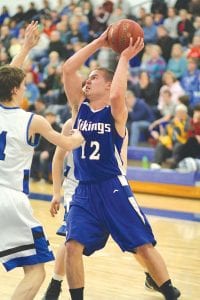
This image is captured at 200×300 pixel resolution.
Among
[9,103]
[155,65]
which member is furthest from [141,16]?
[9,103]

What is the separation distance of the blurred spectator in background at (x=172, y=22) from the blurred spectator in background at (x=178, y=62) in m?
1.07

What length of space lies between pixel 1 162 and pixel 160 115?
947cm

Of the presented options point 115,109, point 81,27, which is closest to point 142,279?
point 115,109

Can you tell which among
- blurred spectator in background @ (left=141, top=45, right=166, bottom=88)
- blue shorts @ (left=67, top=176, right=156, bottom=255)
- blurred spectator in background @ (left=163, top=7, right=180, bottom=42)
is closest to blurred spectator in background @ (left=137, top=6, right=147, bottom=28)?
blurred spectator in background @ (left=163, top=7, right=180, bottom=42)

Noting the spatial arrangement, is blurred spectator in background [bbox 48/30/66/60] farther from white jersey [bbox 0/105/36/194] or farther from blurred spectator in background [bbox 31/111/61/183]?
white jersey [bbox 0/105/36/194]

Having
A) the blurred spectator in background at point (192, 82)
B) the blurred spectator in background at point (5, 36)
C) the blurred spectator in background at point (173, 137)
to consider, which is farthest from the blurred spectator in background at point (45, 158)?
the blurred spectator in background at point (5, 36)

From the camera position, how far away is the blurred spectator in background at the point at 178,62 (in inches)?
540

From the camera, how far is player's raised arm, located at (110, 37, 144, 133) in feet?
15.3

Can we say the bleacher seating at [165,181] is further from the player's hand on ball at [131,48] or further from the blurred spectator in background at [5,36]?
the blurred spectator in background at [5,36]

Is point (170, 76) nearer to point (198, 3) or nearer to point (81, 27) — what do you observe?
point (198, 3)

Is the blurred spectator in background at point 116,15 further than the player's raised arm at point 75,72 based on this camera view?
Yes

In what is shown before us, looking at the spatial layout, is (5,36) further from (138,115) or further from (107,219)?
Answer: (107,219)

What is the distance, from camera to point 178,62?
13.8 m

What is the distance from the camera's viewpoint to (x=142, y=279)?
5.86 meters
